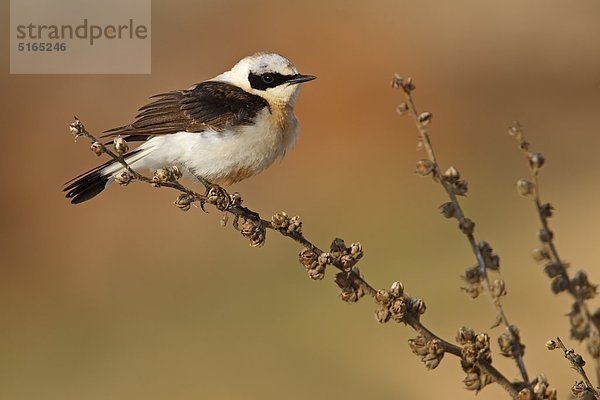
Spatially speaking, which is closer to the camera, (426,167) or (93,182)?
(426,167)

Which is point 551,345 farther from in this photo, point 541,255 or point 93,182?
point 93,182

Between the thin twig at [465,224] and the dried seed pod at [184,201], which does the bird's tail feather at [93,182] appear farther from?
the thin twig at [465,224]

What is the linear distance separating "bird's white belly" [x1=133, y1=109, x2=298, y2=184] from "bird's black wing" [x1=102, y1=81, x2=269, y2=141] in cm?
4

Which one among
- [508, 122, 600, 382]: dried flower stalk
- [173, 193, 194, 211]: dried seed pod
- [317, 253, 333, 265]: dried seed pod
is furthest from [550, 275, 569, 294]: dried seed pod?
[173, 193, 194, 211]: dried seed pod

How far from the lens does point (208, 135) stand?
10.8ft

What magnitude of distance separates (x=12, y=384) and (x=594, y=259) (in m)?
4.74

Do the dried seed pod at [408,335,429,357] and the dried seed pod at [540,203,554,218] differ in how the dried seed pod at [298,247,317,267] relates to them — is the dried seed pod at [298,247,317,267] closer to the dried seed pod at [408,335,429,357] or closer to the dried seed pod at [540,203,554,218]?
the dried seed pod at [408,335,429,357]

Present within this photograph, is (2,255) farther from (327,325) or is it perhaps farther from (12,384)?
(327,325)

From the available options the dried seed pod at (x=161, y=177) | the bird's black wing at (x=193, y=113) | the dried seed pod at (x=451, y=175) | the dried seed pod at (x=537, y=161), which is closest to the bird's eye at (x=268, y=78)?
the bird's black wing at (x=193, y=113)

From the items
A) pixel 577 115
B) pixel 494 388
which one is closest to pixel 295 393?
pixel 494 388

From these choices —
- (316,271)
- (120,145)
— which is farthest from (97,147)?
(316,271)

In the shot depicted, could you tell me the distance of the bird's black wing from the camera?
3.28 meters

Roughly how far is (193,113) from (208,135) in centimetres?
12

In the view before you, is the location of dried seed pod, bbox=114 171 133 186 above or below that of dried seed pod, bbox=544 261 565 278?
above
